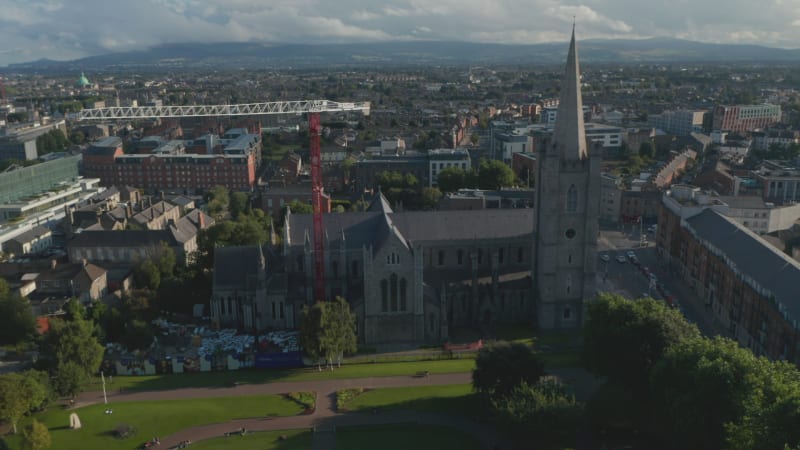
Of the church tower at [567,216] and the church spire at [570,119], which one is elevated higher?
the church spire at [570,119]

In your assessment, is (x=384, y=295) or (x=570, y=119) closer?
(x=570, y=119)

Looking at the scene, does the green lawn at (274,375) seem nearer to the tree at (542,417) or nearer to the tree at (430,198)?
the tree at (542,417)

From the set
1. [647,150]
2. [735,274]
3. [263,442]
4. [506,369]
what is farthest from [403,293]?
[647,150]

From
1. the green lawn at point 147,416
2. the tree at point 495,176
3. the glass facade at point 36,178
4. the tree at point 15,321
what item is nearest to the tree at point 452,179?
the tree at point 495,176

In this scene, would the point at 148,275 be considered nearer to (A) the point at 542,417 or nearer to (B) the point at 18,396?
(B) the point at 18,396

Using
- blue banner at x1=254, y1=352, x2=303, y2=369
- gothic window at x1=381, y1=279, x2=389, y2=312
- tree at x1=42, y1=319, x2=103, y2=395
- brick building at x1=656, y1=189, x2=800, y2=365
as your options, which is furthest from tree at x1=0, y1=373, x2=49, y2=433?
brick building at x1=656, y1=189, x2=800, y2=365

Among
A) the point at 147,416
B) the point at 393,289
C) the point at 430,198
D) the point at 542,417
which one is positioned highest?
the point at 430,198

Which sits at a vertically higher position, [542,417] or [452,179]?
[452,179]
